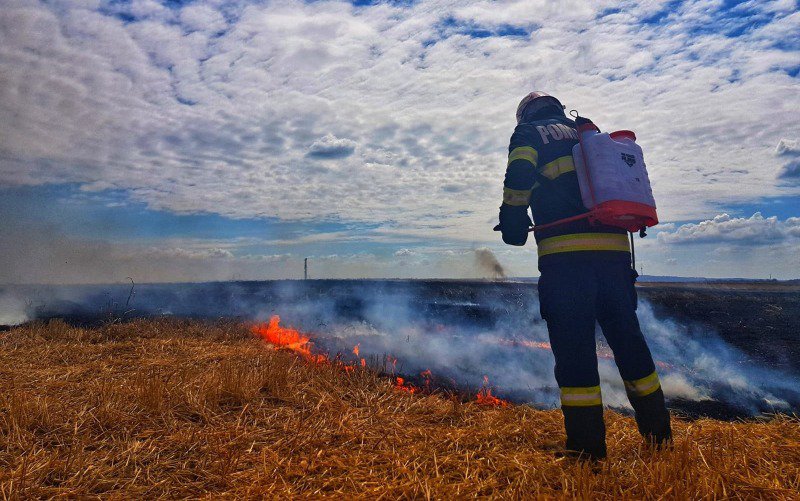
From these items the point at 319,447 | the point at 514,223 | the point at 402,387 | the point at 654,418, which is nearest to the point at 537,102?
the point at 514,223

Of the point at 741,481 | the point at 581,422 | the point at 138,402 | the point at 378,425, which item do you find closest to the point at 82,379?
the point at 138,402

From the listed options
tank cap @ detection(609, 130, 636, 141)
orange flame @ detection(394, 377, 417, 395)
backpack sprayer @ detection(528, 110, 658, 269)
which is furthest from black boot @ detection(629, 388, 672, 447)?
orange flame @ detection(394, 377, 417, 395)

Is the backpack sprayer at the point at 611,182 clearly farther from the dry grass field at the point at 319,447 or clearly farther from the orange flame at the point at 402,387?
the orange flame at the point at 402,387

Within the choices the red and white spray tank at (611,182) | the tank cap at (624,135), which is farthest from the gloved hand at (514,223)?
the tank cap at (624,135)

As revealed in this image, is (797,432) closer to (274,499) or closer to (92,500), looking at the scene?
(274,499)

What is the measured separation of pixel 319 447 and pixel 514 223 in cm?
235

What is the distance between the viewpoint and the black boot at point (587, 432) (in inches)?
109

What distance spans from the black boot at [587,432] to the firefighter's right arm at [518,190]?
1.33 metres

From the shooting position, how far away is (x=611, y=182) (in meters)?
3.06

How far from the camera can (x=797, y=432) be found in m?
3.31

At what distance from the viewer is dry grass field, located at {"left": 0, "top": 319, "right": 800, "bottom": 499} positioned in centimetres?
236

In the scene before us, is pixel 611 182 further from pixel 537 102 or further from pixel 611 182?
pixel 537 102

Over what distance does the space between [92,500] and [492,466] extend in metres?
2.44

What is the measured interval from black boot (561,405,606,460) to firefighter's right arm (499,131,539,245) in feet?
4.37
